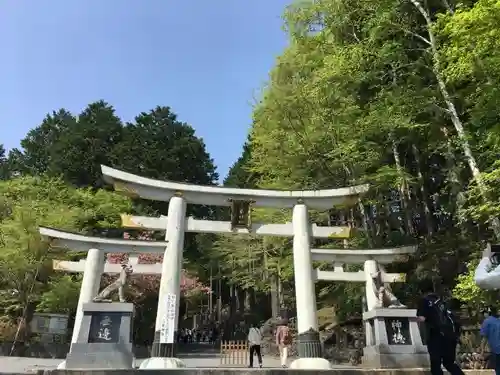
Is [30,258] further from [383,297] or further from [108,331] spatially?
[383,297]

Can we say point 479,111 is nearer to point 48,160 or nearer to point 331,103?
point 331,103

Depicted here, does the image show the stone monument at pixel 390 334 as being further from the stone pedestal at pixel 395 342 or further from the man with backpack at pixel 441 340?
the man with backpack at pixel 441 340

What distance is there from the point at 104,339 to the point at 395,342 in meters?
6.94

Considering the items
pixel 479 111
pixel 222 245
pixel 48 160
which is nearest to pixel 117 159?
pixel 48 160

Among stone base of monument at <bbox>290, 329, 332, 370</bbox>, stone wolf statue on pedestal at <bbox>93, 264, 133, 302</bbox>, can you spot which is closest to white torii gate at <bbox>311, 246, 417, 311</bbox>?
stone base of monument at <bbox>290, 329, 332, 370</bbox>

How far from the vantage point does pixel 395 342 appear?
1064cm

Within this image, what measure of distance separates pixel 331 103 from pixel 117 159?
23.7 meters

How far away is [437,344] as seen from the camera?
6375 mm

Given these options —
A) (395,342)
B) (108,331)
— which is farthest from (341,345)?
(108,331)

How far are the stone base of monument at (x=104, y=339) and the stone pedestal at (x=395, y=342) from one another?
581 cm

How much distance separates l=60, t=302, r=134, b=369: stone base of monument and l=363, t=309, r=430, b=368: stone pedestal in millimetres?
5811

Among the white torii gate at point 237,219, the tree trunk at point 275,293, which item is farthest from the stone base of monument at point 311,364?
the tree trunk at point 275,293

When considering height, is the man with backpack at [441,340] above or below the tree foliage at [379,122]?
below

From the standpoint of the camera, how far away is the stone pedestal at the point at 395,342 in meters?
10.4
